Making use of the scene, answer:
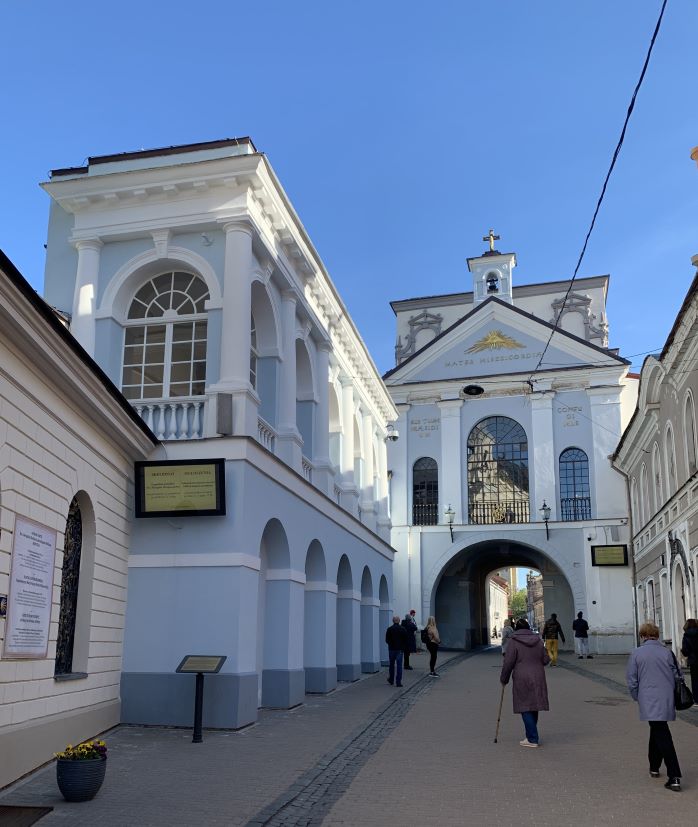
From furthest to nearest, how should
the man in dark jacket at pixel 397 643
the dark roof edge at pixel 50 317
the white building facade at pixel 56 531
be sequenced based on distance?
the man in dark jacket at pixel 397 643 < the white building facade at pixel 56 531 < the dark roof edge at pixel 50 317

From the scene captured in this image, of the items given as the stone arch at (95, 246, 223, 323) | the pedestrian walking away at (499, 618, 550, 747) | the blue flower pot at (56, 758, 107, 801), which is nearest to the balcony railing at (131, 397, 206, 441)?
the stone arch at (95, 246, 223, 323)

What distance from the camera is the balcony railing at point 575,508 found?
34.1 meters

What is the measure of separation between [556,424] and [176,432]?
2418cm

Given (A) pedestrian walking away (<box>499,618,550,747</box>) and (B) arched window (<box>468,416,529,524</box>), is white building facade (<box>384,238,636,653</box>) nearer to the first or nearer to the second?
(B) arched window (<box>468,416,529,524</box>)

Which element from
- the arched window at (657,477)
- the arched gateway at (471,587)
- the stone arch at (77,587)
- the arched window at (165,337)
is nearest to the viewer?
the stone arch at (77,587)

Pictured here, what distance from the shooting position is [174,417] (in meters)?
13.8

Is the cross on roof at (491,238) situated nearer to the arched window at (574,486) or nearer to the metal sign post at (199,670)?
the arched window at (574,486)

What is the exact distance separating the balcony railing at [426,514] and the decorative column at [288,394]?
19.9m

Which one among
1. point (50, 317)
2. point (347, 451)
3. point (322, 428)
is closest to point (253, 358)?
point (322, 428)

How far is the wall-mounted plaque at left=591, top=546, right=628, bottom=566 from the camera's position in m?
32.2

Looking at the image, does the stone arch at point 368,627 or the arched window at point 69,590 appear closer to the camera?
the arched window at point 69,590

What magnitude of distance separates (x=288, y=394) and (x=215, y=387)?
2971 mm

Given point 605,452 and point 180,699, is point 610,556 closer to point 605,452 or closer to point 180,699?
point 605,452

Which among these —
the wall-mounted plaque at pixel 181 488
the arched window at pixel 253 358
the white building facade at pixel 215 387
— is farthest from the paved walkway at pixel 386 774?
the arched window at pixel 253 358
